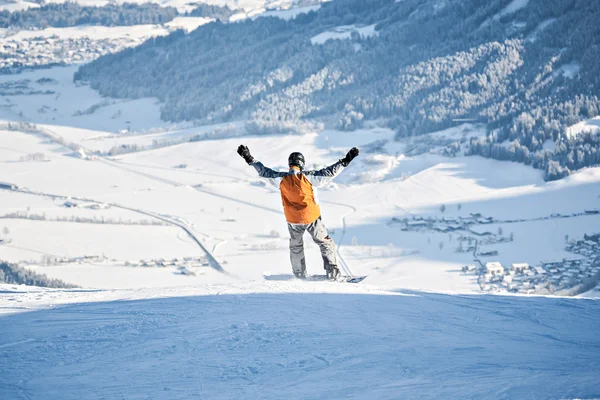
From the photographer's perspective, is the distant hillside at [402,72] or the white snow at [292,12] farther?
the white snow at [292,12]

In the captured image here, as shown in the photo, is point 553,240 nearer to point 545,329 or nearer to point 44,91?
point 545,329

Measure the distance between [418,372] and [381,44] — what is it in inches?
3003

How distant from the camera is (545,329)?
977 cm

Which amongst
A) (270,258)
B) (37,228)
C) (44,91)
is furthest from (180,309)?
(44,91)

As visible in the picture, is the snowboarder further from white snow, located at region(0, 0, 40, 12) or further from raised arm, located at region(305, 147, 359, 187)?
white snow, located at region(0, 0, 40, 12)

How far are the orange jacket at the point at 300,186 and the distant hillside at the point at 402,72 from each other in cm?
3957

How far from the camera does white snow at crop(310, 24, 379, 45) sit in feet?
288

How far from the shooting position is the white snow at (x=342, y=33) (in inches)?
3452

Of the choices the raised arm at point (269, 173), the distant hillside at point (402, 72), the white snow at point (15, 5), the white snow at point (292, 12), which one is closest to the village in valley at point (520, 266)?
the distant hillside at point (402, 72)

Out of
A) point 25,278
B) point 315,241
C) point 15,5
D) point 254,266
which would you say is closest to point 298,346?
point 315,241

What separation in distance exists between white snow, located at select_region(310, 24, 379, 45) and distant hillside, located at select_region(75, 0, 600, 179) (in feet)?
0.52

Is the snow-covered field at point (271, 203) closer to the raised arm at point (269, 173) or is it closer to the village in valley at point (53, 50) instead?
the raised arm at point (269, 173)

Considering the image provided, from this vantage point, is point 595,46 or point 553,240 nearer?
point 553,240

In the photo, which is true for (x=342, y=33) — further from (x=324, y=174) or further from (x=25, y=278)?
(x=324, y=174)
